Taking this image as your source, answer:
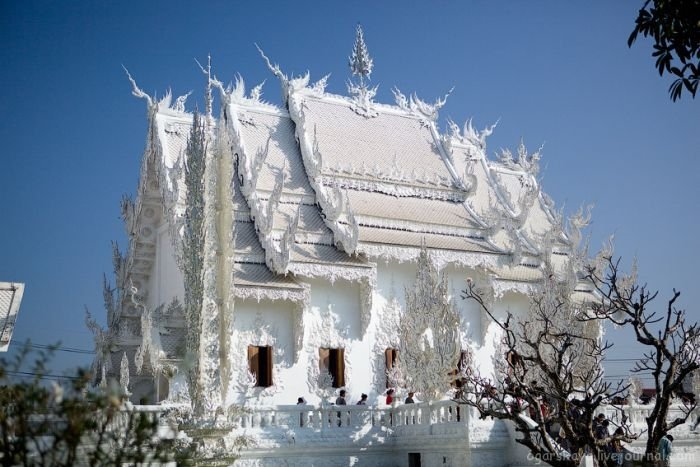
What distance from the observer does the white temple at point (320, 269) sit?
11484mm

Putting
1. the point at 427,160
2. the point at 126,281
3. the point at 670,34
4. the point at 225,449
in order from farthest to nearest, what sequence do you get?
1. the point at 427,160
2. the point at 126,281
3. the point at 225,449
4. the point at 670,34

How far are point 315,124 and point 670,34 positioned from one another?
47.6 feet

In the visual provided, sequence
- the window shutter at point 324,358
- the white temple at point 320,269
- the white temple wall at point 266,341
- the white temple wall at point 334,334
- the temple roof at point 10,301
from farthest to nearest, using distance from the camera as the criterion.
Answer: the window shutter at point 324,358 < the white temple wall at point 334,334 < the white temple wall at point 266,341 < the white temple at point 320,269 < the temple roof at point 10,301

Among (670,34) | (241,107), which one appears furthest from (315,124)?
(670,34)

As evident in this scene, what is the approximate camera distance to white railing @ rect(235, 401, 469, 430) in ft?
39.7

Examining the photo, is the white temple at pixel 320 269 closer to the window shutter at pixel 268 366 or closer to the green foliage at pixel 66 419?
the window shutter at pixel 268 366

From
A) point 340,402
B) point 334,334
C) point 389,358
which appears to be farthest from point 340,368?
point 340,402

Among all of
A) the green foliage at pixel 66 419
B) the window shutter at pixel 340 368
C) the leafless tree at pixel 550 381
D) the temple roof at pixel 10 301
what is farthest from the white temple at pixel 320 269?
the green foliage at pixel 66 419

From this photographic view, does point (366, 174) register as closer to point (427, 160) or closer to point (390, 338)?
point (427, 160)

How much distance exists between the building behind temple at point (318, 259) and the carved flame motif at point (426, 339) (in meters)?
0.03

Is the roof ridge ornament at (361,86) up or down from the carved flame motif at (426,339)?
up

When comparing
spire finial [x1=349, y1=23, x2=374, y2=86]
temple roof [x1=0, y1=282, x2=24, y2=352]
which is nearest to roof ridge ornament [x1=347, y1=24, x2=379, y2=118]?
spire finial [x1=349, y1=23, x2=374, y2=86]

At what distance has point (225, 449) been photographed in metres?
10.1

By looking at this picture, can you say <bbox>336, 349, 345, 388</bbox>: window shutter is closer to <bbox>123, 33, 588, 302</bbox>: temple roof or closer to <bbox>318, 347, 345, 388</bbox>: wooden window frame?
<bbox>318, 347, 345, 388</bbox>: wooden window frame
